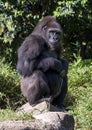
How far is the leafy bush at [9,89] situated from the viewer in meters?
8.47

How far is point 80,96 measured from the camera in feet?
28.3

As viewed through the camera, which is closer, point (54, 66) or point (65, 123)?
point (65, 123)

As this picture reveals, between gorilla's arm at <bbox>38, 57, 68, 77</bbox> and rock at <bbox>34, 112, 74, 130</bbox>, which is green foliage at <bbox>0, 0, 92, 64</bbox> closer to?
gorilla's arm at <bbox>38, 57, 68, 77</bbox>

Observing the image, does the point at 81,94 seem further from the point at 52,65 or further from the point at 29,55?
the point at 29,55

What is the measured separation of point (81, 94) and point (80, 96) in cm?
12

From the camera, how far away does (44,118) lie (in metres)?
5.68

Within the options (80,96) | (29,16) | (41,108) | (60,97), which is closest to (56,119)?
(41,108)

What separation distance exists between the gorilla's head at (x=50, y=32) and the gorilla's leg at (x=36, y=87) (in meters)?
0.58

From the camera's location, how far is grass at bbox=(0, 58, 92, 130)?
7.41 meters

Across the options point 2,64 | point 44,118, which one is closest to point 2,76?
point 2,64

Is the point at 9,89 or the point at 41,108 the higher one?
the point at 41,108

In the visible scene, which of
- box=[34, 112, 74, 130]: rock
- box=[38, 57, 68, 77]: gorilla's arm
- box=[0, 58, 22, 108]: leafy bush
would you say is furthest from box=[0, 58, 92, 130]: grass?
box=[0, 58, 22, 108]: leafy bush

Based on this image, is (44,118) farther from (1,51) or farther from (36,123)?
(1,51)

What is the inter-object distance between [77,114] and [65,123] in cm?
188
